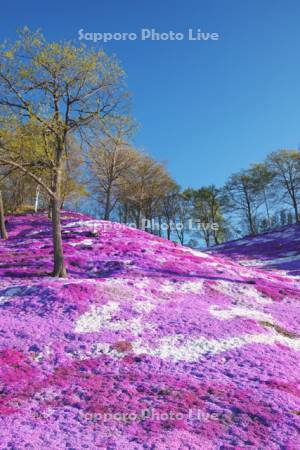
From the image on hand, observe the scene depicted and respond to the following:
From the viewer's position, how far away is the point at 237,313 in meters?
15.3

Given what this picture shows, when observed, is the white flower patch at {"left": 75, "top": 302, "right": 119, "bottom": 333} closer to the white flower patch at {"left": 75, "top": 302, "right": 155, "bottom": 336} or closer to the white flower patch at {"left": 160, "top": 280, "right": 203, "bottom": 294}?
the white flower patch at {"left": 75, "top": 302, "right": 155, "bottom": 336}

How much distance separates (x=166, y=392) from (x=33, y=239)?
22.9 metres

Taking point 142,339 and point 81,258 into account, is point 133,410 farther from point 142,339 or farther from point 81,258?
point 81,258

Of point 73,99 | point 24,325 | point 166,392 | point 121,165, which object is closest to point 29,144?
point 73,99

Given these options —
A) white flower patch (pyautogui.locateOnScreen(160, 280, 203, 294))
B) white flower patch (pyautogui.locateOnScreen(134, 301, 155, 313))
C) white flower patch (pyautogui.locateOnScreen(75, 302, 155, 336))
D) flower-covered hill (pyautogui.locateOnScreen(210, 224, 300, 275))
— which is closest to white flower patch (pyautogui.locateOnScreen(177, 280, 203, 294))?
white flower patch (pyautogui.locateOnScreen(160, 280, 203, 294))

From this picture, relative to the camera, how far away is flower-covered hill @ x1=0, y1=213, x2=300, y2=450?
7.27 m

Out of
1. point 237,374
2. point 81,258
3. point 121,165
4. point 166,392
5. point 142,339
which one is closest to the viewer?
point 166,392

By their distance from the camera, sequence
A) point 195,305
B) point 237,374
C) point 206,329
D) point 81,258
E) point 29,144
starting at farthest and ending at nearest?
1. point 81,258
2. point 29,144
3. point 195,305
4. point 206,329
5. point 237,374

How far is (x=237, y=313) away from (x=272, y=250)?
29712 millimetres

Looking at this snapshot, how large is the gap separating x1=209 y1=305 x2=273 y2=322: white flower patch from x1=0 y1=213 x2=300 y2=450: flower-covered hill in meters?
0.05

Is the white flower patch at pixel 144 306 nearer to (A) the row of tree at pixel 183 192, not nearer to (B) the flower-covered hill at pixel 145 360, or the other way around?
(B) the flower-covered hill at pixel 145 360

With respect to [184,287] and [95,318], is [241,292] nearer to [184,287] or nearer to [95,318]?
[184,287]

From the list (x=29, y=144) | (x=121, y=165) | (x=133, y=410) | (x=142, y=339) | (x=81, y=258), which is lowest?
(x=133, y=410)

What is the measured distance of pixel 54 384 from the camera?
29.2ft
